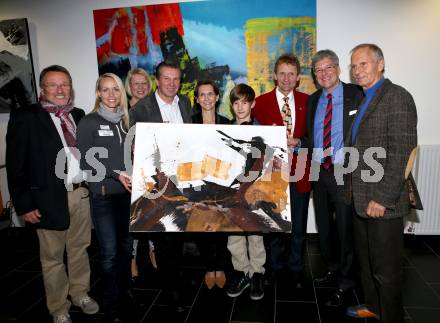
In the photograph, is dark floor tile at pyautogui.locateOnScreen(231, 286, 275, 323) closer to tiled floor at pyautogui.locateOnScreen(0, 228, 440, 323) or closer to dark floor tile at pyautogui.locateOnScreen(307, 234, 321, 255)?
tiled floor at pyautogui.locateOnScreen(0, 228, 440, 323)

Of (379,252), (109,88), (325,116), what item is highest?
(109,88)

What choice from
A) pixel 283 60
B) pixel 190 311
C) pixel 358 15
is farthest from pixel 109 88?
pixel 358 15

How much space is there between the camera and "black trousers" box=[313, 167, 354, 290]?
2.48 meters

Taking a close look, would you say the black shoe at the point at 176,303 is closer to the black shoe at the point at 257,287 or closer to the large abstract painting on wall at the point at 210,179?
the black shoe at the point at 257,287

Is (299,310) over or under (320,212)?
under

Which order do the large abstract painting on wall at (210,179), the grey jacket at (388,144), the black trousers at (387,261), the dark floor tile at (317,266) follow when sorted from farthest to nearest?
the dark floor tile at (317,266)
the large abstract painting on wall at (210,179)
the black trousers at (387,261)
the grey jacket at (388,144)

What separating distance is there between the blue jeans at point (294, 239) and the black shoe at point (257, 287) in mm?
204

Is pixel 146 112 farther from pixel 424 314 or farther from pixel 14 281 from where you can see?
pixel 424 314

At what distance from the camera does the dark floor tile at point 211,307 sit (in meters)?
2.40

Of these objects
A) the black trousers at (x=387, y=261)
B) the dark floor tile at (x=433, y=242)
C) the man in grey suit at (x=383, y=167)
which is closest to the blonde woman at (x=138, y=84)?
the man in grey suit at (x=383, y=167)

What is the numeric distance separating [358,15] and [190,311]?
132 inches

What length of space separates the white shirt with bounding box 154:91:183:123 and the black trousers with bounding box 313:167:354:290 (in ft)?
4.19

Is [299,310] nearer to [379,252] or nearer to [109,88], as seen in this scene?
[379,252]

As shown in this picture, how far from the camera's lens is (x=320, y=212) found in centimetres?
269
